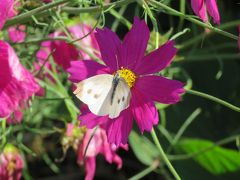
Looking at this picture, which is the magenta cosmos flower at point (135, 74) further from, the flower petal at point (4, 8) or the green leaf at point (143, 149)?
the green leaf at point (143, 149)

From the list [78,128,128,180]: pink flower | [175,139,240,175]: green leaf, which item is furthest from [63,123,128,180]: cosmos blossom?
[175,139,240,175]: green leaf

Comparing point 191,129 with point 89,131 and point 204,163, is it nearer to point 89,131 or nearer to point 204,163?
point 204,163

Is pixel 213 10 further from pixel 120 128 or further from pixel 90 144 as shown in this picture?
pixel 90 144

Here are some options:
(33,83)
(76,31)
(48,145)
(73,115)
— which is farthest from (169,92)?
(48,145)

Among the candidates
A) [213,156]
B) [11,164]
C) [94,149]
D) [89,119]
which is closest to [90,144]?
[94,149]

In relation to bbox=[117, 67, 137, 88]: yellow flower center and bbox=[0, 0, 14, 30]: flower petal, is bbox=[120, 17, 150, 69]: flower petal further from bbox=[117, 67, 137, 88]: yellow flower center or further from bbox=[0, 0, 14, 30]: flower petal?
bbox=[0, 0, 14, 30]: flower petal

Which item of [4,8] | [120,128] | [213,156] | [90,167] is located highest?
[4,8]

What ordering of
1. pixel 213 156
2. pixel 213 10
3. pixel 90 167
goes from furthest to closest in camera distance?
pixel 213 156, pixel 90 167, pixel 213 10

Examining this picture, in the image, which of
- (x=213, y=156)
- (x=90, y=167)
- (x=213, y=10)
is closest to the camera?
(x=213, y=10)
